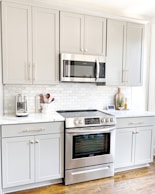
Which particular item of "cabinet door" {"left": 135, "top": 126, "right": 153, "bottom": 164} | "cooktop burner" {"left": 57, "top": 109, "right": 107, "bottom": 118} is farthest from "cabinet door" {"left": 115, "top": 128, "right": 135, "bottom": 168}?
"cooktop burner" {"left": 57, "top": 109, "right": 107, "bottom": 118}

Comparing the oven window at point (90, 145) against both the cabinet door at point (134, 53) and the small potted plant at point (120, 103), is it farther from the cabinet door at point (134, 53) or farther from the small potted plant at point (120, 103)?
the cabinet door at point (134, 53)

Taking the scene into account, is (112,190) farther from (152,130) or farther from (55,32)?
(55,32)

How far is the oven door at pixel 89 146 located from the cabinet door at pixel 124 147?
136mm

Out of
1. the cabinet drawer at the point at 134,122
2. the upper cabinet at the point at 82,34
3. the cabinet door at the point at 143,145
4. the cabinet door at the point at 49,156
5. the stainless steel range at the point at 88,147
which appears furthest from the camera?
the cabinet door at the point at 143,145

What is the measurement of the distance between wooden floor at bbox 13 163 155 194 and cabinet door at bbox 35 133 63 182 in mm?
160

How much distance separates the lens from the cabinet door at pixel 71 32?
8.42ft

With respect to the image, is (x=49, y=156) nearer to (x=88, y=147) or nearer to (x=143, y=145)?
(x=88, y=147)

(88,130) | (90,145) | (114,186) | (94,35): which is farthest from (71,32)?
(114,186)

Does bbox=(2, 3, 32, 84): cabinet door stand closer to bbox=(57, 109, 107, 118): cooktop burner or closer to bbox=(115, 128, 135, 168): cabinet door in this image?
bbox=(57, 109, 107, 118): cooktop burner

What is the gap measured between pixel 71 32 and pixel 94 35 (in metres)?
0.39

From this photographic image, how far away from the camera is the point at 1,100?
250cm

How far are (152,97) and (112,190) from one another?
1998 millimetres

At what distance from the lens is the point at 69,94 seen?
3.00 m

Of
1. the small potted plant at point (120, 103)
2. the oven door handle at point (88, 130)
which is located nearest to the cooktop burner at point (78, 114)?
the oven door handle at point (88, 130)
